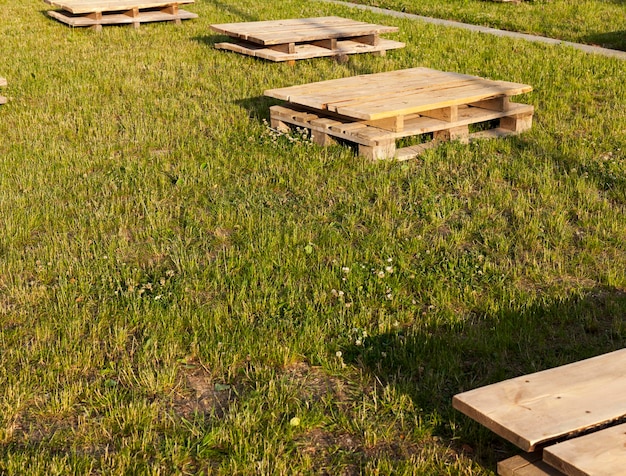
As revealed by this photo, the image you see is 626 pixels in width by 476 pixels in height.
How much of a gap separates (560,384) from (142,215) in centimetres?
402

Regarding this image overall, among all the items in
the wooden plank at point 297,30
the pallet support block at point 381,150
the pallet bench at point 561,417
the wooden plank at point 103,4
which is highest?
the wooden plank at point 103,4

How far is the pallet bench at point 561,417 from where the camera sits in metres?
3.01

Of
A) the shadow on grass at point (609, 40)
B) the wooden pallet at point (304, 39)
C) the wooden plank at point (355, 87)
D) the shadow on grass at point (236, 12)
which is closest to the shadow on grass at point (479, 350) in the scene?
the wooden plank at point (355, 87)

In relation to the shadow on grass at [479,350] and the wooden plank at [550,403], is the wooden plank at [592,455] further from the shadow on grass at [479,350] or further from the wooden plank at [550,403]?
the shadow on grass at [479,350]

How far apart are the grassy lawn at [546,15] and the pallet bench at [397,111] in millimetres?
5679

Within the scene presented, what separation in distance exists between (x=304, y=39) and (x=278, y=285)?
316 inches

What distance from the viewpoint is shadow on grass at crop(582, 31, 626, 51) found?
13588 mm

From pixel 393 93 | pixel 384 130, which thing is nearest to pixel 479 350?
pixel 384 130

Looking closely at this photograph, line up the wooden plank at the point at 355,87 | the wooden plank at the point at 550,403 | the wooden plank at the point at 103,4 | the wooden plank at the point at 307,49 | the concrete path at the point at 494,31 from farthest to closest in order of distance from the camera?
the wooden plank at the point at 103,4 → the concrete path at the point at 494,31 → the wooden plank at the point at 307,49 → the wooden plank at the point at 355,87 → the wooden plank at the point at 550,403

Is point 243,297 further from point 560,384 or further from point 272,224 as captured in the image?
point 560,384

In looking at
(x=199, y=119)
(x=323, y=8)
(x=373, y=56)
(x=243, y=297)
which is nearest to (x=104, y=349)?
(x=243, y=297)

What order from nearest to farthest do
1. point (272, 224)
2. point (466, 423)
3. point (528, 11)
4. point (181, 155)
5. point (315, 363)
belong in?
point (466, 423) < point (315, 363) < point (272, 224) < point (181, 155) < point (528, 11)

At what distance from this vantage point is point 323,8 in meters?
18.3

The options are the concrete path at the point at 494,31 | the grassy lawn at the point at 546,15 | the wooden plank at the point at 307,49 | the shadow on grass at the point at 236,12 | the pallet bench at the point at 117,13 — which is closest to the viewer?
the wooden plank at the point at 307,49
